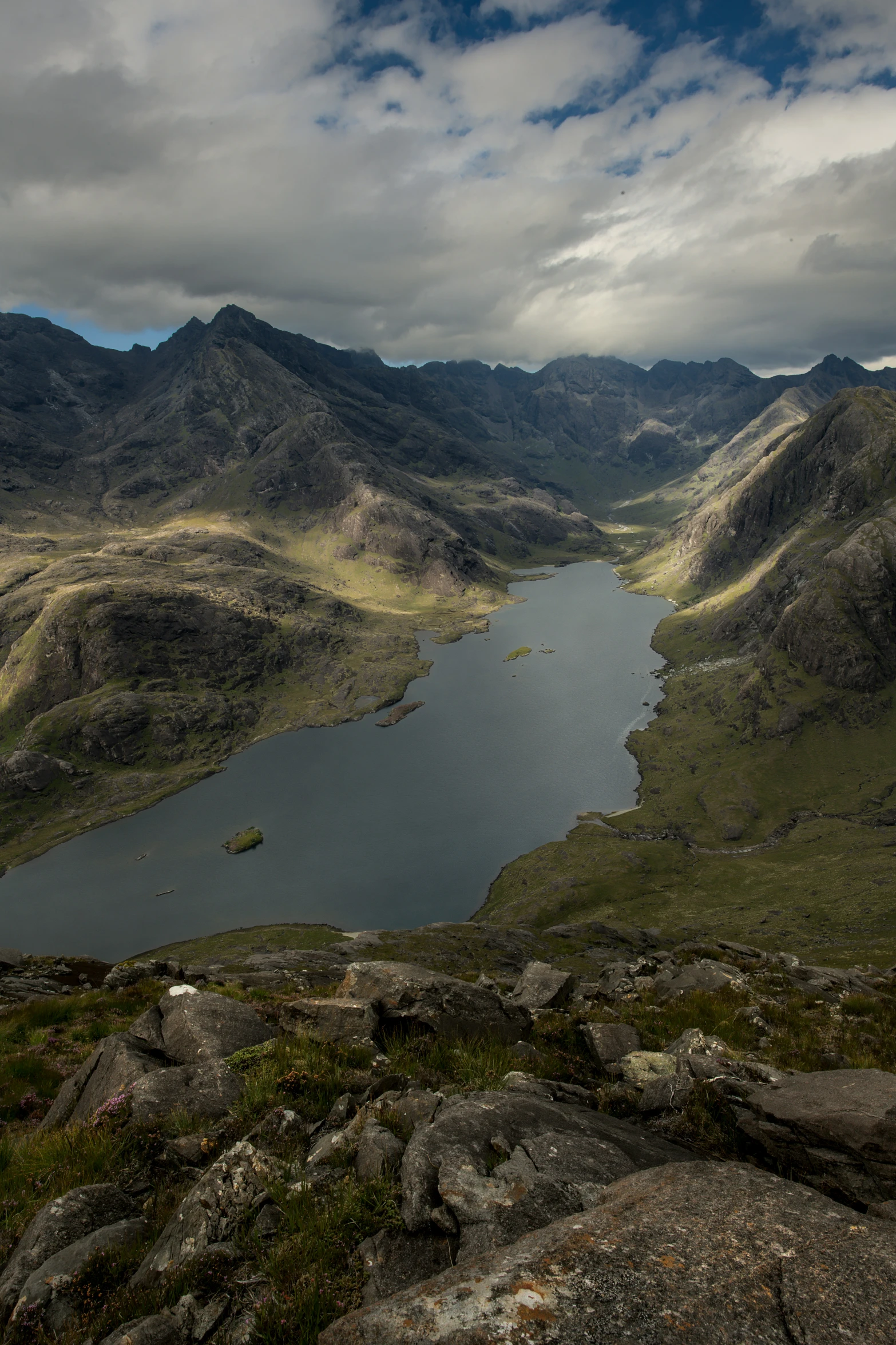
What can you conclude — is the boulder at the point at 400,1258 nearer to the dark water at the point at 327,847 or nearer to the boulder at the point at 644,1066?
the boulder at the point at 644,1066

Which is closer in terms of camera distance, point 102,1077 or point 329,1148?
point 329,1148

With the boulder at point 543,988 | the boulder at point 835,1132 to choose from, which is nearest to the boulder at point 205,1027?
the boulder at point 835,1132

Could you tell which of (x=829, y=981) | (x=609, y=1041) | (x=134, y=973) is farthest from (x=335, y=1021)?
(x=829, y=981)

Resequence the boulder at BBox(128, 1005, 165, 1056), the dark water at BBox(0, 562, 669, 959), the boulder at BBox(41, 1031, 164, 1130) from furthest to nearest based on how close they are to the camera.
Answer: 1. the dark water at BBox(0, 562, 669, 959)
2. the boulder at BBox(128, 1005, 165, 1056)
3. the boulder at BBox(41, 1031, 164, 1130)

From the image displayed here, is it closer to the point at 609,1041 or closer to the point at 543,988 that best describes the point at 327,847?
the point at 543,988

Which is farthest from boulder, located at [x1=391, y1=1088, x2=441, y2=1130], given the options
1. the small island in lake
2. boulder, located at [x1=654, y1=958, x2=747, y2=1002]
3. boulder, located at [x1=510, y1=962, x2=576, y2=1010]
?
the small island in lake

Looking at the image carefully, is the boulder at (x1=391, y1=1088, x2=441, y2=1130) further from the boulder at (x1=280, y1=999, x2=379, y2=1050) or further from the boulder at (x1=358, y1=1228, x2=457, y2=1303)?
the boulder at (x1=280, y1=999, x2=379, y2=1050)
